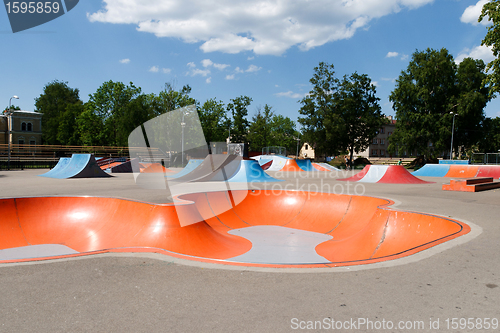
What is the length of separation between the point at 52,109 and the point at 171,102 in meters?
39.0

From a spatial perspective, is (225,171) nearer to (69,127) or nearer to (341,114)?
(341,114)

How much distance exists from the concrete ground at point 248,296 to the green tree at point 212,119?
5209cm

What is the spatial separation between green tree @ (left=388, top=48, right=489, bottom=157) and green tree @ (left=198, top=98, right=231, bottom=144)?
30169 millimetres

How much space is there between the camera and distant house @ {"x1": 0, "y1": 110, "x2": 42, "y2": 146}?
60.8 metres

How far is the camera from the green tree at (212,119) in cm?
5625

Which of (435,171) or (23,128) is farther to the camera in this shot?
(23,128)

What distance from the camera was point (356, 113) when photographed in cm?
4641

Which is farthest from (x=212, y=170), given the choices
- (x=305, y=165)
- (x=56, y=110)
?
(x=56, y=110)

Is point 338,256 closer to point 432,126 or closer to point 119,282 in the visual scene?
point 119,282

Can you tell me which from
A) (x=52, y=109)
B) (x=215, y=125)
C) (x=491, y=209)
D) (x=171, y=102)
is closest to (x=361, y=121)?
(x=215, y=125)

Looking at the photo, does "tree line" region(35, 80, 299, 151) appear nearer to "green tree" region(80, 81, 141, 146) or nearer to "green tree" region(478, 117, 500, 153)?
"green tree" region(80, 81, 141, 146)

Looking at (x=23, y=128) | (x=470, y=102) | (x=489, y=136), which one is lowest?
(x=489, y=136)

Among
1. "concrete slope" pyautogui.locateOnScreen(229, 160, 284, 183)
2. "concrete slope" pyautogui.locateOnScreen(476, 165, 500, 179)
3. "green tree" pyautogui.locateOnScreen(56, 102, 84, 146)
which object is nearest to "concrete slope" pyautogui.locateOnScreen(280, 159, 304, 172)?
"concrete slope" pyautogui.locateOnScreen(229, 160, 284, 183)

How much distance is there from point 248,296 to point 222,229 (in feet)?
18.5
